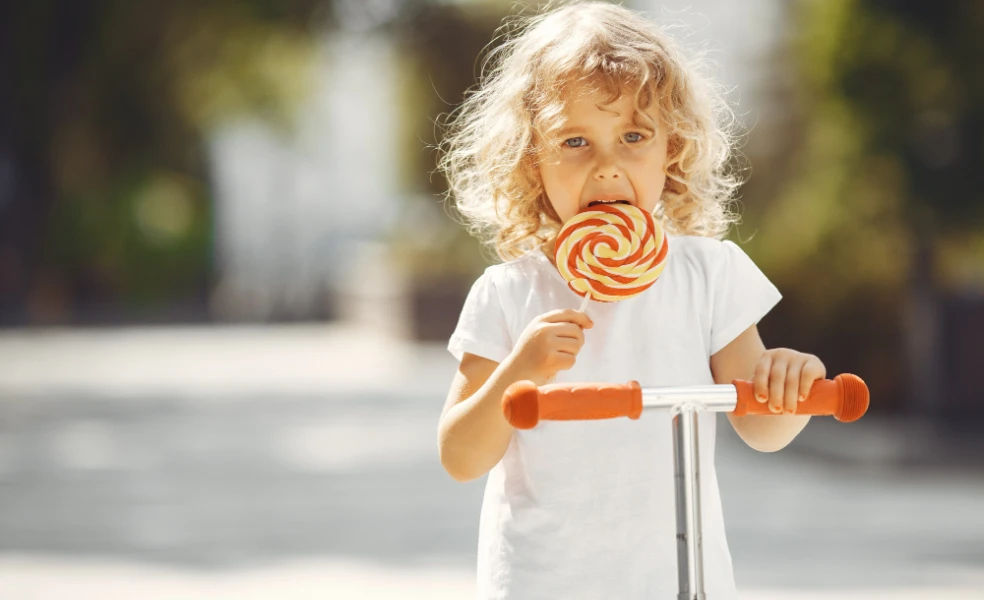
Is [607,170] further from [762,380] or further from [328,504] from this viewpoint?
[328,504]

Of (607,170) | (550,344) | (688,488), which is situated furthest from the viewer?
(607,170)

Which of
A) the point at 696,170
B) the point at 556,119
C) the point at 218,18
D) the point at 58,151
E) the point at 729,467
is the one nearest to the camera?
the point at 556,119

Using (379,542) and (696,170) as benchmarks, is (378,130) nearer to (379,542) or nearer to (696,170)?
(379,542)

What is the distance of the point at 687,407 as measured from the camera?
1.72 m

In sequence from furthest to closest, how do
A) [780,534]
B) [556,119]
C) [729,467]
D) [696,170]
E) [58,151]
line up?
1. [58,151]
2. [729,467]
3. [780,534]
4. [696,170]
5. [556,119]

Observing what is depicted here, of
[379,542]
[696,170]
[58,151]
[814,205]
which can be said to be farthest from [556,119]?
[58,151]

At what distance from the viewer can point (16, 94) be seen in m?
17.1

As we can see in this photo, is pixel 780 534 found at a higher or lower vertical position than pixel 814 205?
lower

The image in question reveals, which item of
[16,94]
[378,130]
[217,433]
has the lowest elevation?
[217,433]

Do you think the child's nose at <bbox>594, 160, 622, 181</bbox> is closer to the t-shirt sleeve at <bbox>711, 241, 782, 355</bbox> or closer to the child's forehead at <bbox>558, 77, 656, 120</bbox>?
the child's forehead at <bbox>558, 77, 656, 120</bbox>

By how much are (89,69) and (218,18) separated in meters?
2.35

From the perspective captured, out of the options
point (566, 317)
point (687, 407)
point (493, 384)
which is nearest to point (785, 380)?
point (687, 407)

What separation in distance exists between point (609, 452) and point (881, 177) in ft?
28.0

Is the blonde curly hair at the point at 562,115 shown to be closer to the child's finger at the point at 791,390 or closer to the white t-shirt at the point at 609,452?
the white t-shirt at the point at 609,452
